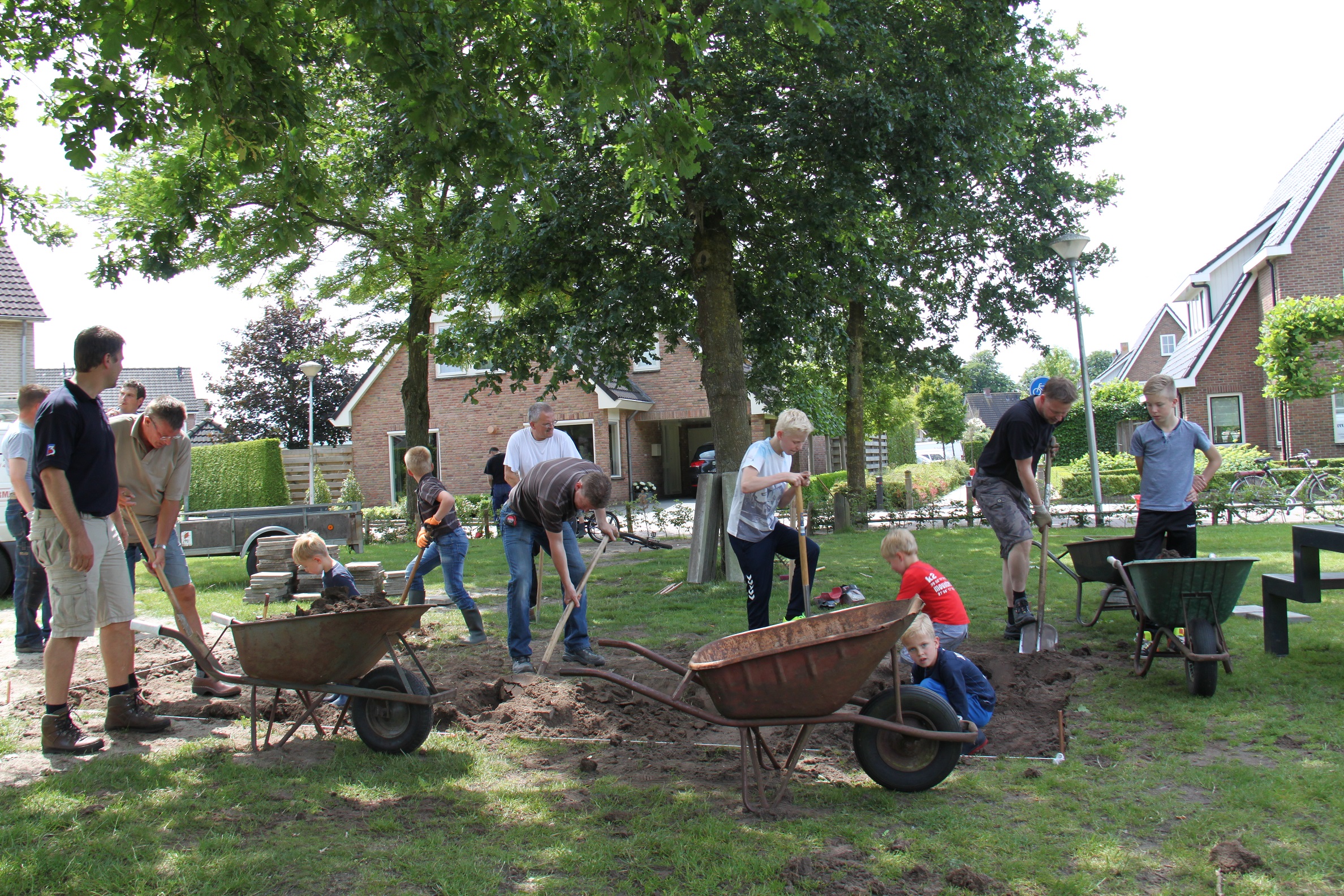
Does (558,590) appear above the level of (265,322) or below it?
below

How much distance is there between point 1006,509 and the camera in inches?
241

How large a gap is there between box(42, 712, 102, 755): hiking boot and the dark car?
1905cm

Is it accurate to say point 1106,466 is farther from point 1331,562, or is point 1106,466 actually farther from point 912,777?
point 912,777

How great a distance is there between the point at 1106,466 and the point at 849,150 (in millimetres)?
16524

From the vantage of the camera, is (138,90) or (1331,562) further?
(1331,562)

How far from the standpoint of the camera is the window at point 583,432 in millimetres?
25406

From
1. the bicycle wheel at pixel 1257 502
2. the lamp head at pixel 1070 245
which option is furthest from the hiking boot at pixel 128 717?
the bicycle wheel at pixel 1257 502

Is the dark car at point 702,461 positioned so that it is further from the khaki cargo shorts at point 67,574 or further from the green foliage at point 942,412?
the khaki cargo shorts at point 67,574

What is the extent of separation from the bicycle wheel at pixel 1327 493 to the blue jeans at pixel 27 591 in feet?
60.4

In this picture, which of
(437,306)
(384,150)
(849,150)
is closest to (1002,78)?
(849,150)

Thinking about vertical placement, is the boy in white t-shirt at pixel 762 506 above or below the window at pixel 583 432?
below

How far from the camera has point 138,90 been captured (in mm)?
4930

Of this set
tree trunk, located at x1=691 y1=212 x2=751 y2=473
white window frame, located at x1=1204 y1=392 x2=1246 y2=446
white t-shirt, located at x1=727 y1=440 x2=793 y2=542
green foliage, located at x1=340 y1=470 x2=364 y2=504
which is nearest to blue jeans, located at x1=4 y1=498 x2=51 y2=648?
white t-shirt, located at x1=727 y1=440 x2=793 y2=542

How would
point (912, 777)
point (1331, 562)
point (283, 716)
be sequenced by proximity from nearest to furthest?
point (912, 777) → point (283, 716) → point (1331, 562)
